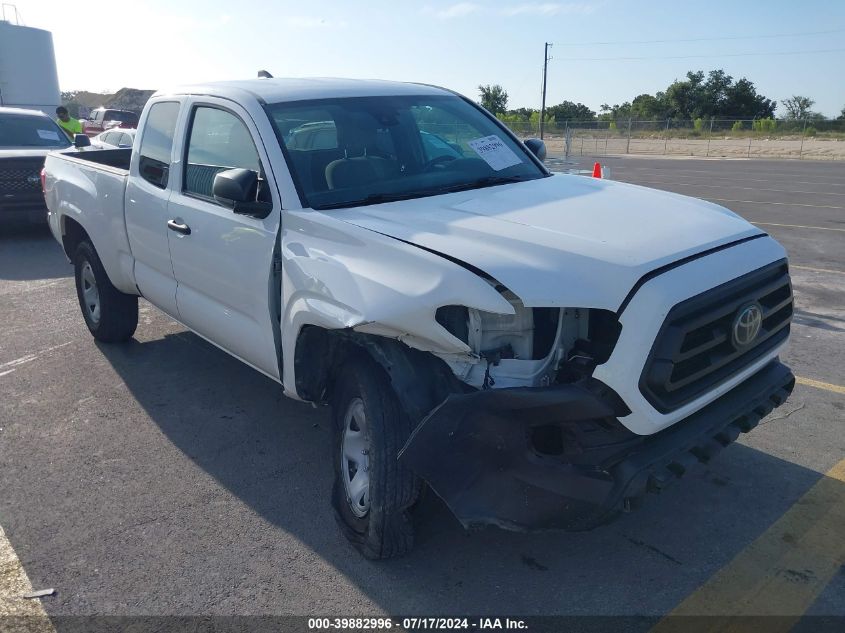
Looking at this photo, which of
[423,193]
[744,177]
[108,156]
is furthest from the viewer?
[744,177]

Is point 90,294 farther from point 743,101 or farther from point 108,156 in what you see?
point 743,101

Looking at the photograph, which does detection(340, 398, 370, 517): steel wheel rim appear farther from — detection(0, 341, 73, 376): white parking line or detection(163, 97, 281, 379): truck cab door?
detection(0, 341, 73, 376): white parking line

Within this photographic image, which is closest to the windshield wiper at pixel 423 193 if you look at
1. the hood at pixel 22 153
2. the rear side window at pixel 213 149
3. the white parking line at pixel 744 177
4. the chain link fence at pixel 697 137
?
the rear side window at pixel 213 149

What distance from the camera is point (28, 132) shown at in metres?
12.0

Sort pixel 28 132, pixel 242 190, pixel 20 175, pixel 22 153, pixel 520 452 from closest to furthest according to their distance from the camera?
pixel 520 452 < pixel 242 190 < pixel 20 175 < pixel 22 153 < pixel 28 132

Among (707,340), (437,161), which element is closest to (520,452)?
(707,340)

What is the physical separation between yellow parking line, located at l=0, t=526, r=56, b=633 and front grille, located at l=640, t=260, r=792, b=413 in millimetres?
2531

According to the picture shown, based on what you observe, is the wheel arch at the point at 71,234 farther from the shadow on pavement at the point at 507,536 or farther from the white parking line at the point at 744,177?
the white parking line at the point at 744,177

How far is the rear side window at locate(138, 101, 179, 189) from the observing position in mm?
4777

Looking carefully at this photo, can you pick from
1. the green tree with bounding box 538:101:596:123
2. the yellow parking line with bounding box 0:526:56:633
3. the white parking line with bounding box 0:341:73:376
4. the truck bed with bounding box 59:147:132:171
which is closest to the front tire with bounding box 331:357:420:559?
the yellow parking line with bounding box 0:526:56:633

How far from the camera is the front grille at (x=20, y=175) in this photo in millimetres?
10656

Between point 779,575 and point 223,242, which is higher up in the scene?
point 223,242

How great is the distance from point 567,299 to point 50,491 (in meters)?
3.00

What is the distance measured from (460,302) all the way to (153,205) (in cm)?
289
